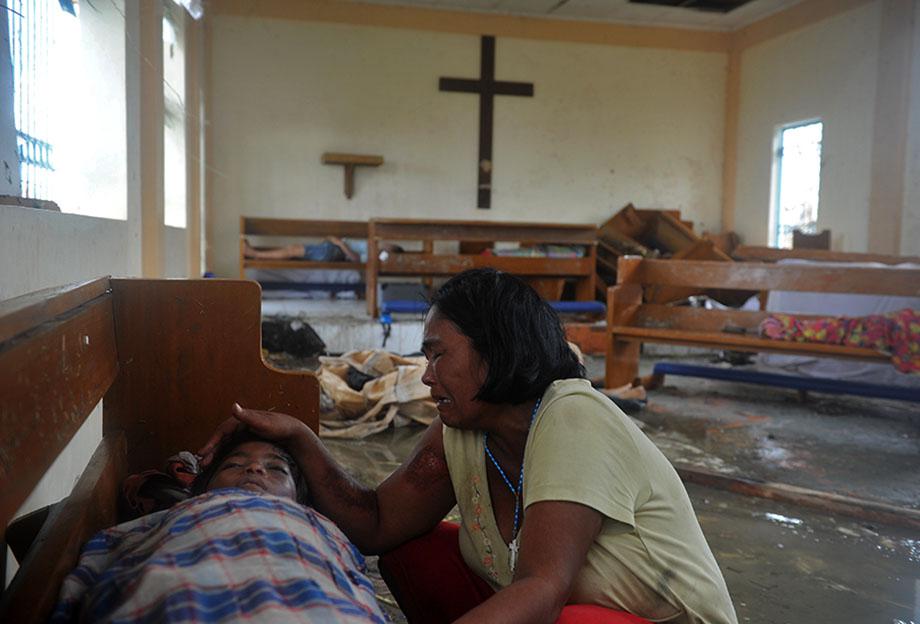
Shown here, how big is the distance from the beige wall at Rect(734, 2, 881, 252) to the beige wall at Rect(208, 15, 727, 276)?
630 millimetres

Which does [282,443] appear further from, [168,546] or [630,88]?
[630,88]

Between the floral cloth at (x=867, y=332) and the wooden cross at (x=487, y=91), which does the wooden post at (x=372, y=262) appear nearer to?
the wooden cross at (x=487, y=91)

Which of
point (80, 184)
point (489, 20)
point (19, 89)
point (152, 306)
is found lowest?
point (152, 306)

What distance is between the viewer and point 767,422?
5172 mm

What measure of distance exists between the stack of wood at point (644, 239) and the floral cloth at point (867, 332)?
256 centimetres

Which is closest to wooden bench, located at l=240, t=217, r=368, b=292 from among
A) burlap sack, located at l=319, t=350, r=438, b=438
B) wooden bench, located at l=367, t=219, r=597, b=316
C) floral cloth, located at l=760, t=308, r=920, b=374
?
wooden bench, located at l=367, t=219, r=597, b=316

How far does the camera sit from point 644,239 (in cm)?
1077

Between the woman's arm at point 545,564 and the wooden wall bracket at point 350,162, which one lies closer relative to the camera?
the woman's arm at point 545,564

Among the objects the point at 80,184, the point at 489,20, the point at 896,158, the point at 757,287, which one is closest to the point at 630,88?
the point at 489,20

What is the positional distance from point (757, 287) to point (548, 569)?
14.8 feet

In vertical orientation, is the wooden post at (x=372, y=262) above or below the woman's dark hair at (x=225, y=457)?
above

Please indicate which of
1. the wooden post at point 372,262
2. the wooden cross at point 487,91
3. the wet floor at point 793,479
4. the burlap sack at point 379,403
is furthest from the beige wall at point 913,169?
the burlap sack at point 379,403

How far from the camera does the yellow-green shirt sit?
1.39m

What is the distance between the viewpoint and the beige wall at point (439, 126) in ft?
33.1
